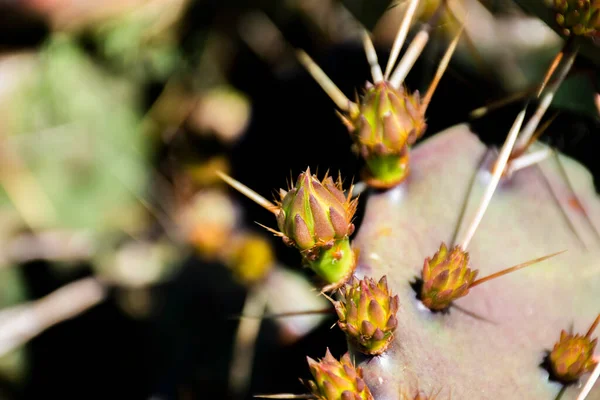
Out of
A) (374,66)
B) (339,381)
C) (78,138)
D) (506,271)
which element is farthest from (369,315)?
(78,138)

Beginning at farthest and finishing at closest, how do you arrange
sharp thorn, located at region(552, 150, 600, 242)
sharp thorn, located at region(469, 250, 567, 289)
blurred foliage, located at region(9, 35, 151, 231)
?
blurred foliage, located at region(9, 35, 151, 231) < sharp thorn, located at region(552, 150, 600, 242) < sharp thorn, located at region(469, 250, 567, 289)

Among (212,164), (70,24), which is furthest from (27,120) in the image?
(212,164)

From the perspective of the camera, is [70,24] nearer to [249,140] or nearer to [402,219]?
[249,140]

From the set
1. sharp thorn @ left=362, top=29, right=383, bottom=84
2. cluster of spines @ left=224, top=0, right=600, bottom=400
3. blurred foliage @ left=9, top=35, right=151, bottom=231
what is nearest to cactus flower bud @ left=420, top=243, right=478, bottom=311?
cluster of spines @ left=224, top=0, right=600, bottom=400

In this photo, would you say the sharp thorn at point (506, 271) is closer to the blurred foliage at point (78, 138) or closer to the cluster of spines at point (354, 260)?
the cluster of spines at point (354, 260)

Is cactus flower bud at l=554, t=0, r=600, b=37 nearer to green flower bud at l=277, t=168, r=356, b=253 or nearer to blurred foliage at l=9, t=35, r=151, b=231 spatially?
green flower bud at l=277, t=168, r=356, b=253

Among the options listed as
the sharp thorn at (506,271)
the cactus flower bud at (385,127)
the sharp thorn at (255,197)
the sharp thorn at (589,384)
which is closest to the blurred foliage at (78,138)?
the sharp thorn at (255,197)
